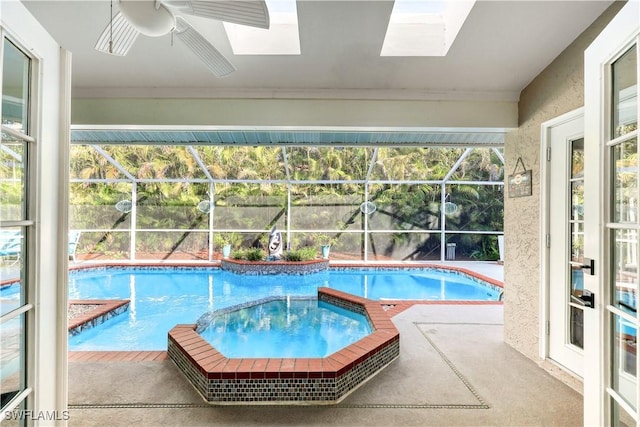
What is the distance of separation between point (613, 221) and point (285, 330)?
11.0 ft

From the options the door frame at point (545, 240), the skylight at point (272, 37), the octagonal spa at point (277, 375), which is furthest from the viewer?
the door frame at point (545, 240)

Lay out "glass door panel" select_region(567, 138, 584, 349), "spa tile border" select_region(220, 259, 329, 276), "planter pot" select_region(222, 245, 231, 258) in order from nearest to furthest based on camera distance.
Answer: "glass door panel" select_region(567, 138, 584, 349) < "spa tile border" select_region(220, 259, 329, 276) < "planter pot" select_region(222, 245, 231, 258)

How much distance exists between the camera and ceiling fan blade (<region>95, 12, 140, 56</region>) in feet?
5.13

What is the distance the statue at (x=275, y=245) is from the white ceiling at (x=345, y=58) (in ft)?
17.9

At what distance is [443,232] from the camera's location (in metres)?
8.47

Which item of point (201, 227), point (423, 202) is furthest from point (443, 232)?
point (201, 227)

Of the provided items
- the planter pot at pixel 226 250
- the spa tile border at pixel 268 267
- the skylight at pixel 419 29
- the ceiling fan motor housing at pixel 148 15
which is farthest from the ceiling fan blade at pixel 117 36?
the planter pot at pixel 226 250

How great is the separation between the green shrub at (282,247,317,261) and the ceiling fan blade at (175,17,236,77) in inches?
241

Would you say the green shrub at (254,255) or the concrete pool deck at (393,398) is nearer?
the concrete pool deck at (393,398)

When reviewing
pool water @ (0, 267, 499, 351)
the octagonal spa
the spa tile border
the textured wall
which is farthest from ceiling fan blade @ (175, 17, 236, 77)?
the spa tile border

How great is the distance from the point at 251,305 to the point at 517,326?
3.45 metres

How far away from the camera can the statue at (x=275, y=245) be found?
7816mm

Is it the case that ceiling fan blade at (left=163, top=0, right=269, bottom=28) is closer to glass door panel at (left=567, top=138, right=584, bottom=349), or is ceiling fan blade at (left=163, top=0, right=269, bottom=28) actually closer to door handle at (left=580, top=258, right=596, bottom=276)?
door handle at (left=580, top=258, right=596, bottom=276)

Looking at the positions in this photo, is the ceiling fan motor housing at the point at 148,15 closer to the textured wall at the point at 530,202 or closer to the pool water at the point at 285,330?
the textured wall at the point at 530,202
